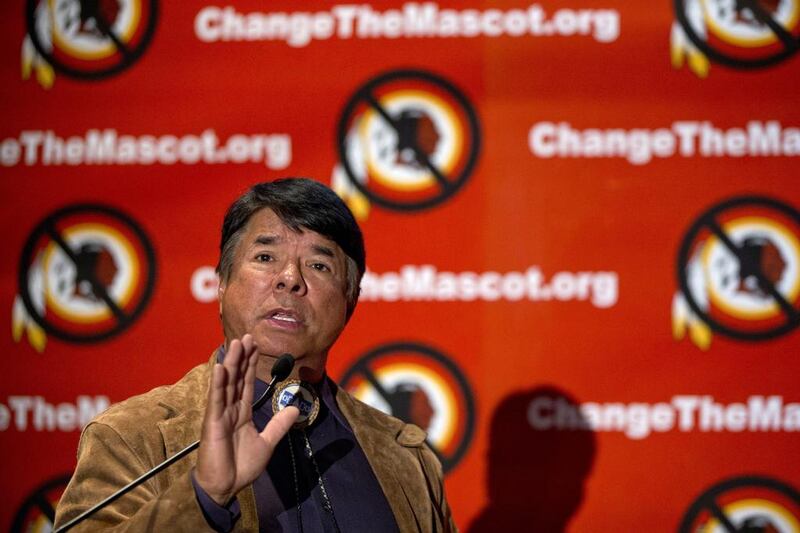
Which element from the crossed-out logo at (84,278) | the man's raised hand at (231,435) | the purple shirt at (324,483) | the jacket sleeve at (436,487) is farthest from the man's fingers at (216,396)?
the crossed-out logo at (84,278)

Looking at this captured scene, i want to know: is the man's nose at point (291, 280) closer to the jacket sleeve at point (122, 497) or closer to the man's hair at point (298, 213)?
the man's hair at point (298, 213)

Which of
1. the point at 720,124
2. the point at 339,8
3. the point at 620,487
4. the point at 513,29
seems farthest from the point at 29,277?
the point at 720,124

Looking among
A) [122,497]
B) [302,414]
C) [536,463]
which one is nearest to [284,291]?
[302,414]

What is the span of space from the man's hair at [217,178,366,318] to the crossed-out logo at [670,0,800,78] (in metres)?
1.45

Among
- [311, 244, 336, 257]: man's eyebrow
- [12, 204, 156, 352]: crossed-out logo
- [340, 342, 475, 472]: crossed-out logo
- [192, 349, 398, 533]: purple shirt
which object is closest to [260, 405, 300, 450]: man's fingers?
[192, 349, 398, 533]: purple shirt

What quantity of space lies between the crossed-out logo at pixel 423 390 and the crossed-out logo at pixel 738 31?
1236mm

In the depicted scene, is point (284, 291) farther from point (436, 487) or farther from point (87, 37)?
point (87, 37)

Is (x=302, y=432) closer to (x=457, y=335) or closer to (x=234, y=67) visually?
(x=457, y=335)

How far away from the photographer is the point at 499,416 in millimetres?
2828

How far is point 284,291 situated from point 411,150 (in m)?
1.12

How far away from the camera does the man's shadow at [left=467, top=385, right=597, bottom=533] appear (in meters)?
2.81

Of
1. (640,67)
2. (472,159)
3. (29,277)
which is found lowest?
(29,277)

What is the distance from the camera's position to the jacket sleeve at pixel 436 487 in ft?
6.91

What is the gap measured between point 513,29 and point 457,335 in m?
0.98
